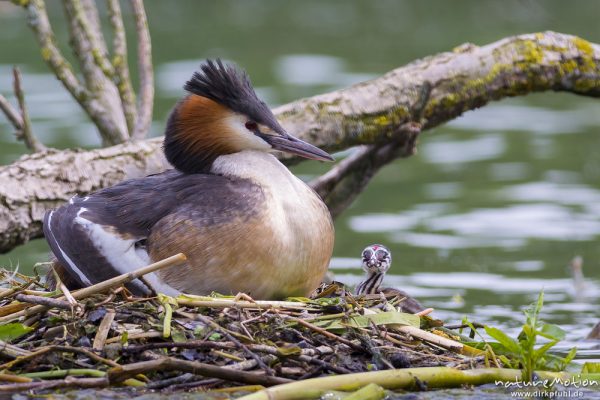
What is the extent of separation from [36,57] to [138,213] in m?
13.7

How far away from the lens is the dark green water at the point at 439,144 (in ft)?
32.3

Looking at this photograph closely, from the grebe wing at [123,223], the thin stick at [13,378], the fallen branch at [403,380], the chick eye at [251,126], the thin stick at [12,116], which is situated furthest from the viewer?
the thin stick at [12,116]

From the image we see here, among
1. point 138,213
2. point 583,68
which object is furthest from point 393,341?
point 583,68

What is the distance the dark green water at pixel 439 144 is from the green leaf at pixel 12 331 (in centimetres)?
298

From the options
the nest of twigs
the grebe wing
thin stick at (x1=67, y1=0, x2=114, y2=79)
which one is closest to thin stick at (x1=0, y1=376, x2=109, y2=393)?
the nest of twigs

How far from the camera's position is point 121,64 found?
9320 millimetres

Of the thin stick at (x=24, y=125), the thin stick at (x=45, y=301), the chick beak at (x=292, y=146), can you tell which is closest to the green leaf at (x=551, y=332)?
the chick beak at (x=292, y=146)

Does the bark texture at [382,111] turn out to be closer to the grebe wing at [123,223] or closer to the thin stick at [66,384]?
the grebe wing at [123,223]

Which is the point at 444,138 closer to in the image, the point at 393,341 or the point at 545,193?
the point at 545,193

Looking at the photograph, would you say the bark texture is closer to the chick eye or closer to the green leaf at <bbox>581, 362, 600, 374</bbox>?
the chick eye

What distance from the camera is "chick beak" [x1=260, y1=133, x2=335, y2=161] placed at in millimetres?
6316

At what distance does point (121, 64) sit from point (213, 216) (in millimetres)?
3640

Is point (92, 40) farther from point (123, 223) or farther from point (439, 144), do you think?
point (439, 144)

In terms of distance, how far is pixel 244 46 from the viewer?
20.9m
